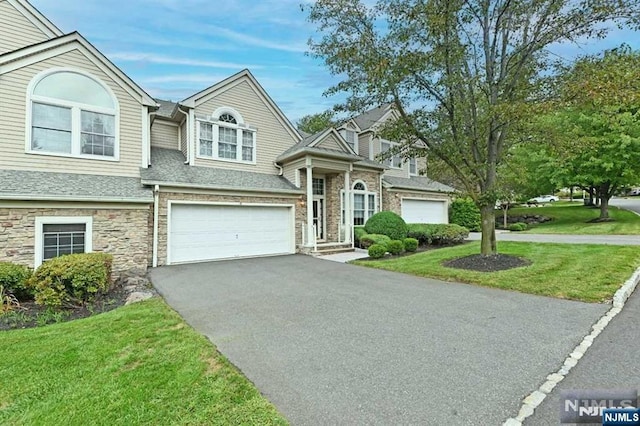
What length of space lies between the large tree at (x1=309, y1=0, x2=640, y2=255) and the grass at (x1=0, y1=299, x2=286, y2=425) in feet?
26.7

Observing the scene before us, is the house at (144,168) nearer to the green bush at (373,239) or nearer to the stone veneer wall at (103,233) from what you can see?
the stone veneer wall at (103,233)

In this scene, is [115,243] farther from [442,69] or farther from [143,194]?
[442,69]

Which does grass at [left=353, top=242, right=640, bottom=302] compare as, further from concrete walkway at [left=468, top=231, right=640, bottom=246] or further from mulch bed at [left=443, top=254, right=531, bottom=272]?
concrete walkway at [left=468, top=231, right=640, bottom=246]

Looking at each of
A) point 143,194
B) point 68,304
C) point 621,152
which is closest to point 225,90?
point 143,194

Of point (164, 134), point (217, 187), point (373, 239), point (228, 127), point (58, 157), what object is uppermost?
point (228, 127)

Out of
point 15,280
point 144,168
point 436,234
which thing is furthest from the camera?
point 436,234

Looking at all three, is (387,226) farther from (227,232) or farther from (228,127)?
(228,127)

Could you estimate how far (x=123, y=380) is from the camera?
3.39 metres

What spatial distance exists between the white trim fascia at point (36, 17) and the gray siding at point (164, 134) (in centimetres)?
448

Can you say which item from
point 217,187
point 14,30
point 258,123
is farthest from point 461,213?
point 14,30

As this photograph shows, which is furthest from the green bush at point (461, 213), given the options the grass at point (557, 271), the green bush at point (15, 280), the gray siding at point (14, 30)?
the gray siding at point (14, 30)

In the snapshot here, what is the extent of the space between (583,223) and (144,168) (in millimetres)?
27751

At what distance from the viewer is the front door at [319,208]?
1590cm

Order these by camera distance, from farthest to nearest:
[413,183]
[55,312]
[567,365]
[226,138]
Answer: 1. [413,183]
2. [226,138]
3. [55,312]
4. [567,365]
